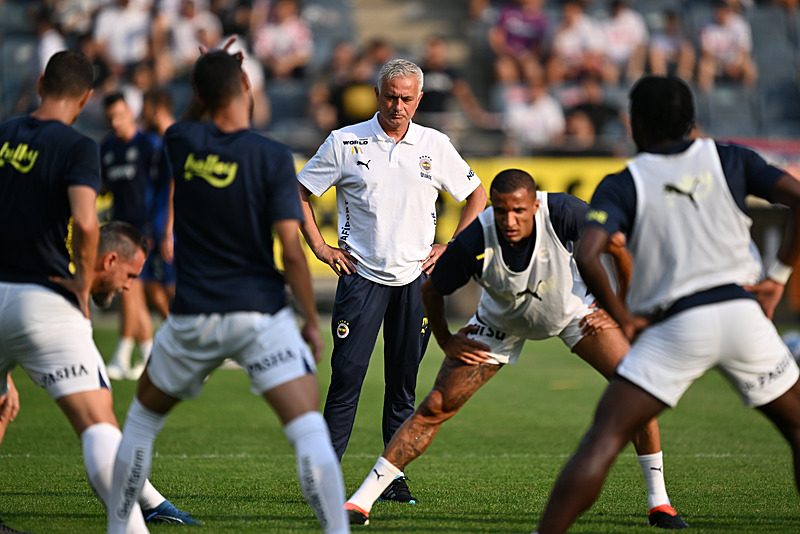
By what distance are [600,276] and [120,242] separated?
245 centimetres

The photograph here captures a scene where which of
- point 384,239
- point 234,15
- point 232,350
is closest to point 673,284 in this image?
point 232,350

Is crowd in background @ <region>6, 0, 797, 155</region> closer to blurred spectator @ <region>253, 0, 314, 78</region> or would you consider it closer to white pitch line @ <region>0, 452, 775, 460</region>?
blurred spectator @ <region>253, 0, 314, 78</region>

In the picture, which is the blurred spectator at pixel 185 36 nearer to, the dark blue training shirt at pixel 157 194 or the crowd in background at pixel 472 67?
the crowd in background at pixel 472 67

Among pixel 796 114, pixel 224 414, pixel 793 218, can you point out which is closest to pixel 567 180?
pixel 796 114

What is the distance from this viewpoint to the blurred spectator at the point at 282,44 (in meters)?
20.1

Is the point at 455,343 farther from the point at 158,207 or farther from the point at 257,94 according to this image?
the point at 257,94

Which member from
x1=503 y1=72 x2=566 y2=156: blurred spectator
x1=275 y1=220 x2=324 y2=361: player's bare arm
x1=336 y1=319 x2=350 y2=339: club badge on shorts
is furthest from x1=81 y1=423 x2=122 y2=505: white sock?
x1=503 y1=72 x2=566 y2=156: blurred spectator

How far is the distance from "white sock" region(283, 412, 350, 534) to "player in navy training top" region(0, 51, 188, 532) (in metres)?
0.93

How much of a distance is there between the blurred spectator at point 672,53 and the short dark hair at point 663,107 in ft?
55.7

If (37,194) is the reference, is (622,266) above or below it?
below

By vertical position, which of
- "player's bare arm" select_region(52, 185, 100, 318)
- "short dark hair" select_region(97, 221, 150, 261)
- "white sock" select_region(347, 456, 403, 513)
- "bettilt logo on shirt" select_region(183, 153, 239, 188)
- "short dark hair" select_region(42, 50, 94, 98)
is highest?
"short dark hair" select_region(42, 50, 94, 98)

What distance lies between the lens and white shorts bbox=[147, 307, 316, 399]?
4.55 meters

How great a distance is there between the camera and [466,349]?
5934 mm

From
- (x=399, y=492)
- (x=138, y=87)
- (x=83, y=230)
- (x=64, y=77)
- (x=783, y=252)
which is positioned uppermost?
(x=64, y=77)
